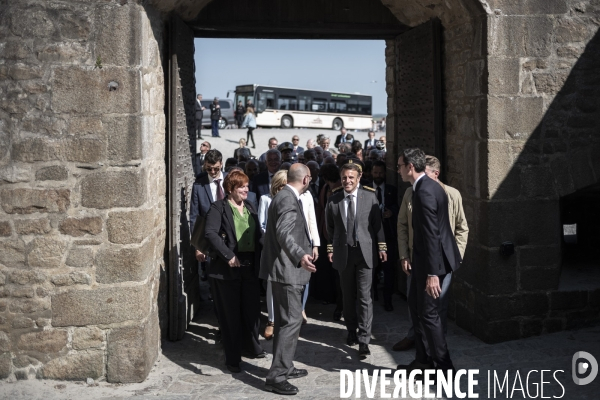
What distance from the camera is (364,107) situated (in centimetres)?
3859

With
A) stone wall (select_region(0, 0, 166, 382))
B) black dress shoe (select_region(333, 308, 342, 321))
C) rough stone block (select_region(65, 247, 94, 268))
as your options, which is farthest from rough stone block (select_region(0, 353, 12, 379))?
black dress shoe (select_region(333, 308, 342, 321))

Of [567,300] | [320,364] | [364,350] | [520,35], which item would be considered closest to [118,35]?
[320,364]

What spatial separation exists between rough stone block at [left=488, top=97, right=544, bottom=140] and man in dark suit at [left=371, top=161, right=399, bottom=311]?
1.73 meters

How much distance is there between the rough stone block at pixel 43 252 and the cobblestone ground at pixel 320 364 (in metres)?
0.96

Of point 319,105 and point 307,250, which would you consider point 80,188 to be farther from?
point 319,105

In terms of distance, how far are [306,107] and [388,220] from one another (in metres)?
28.6

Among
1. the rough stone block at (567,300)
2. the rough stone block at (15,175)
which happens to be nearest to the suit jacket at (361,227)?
the rough stone block at (567,300)

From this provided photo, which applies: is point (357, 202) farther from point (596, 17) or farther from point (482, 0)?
point (596, 17)

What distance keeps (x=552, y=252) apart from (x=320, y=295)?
2.77m

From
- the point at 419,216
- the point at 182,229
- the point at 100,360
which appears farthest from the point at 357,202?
the point at 100,360

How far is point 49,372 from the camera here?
582cm

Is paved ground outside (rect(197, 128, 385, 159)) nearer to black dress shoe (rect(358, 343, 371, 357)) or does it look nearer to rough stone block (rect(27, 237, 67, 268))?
black dress shoe (rect(358, 343, 371, 357))

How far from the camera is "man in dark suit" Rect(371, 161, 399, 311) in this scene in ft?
26.5

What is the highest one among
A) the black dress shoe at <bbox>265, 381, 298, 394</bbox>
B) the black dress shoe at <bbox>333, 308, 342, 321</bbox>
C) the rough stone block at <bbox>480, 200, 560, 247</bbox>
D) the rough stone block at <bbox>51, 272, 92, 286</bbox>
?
the rough stone block at <bbox>480, 200, 560, 247</bbox>
